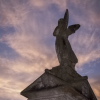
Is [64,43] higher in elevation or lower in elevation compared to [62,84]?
higher

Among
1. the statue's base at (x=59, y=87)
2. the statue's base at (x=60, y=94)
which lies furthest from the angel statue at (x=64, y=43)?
the statue's base at (x=60, y=94)

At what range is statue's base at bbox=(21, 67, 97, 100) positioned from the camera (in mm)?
6211

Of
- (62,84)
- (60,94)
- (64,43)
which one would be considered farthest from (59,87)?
(64,43)

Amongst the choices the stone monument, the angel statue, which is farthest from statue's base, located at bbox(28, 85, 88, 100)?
the angel statue

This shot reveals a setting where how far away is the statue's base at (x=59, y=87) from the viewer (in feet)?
20.4

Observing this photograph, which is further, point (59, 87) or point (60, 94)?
point (60, 94)

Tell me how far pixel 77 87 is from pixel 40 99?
4.04ft

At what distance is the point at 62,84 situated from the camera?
20.4 ft

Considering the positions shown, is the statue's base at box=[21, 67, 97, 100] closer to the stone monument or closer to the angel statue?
the stone monument

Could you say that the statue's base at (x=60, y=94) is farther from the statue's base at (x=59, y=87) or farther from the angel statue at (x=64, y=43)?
the angel statue at (x=64, y=43)

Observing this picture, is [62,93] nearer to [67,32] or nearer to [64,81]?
[64,81]

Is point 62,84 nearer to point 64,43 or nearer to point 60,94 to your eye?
point 60,94

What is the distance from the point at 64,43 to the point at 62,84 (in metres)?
1.93

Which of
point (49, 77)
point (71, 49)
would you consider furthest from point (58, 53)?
point (49, 77)
